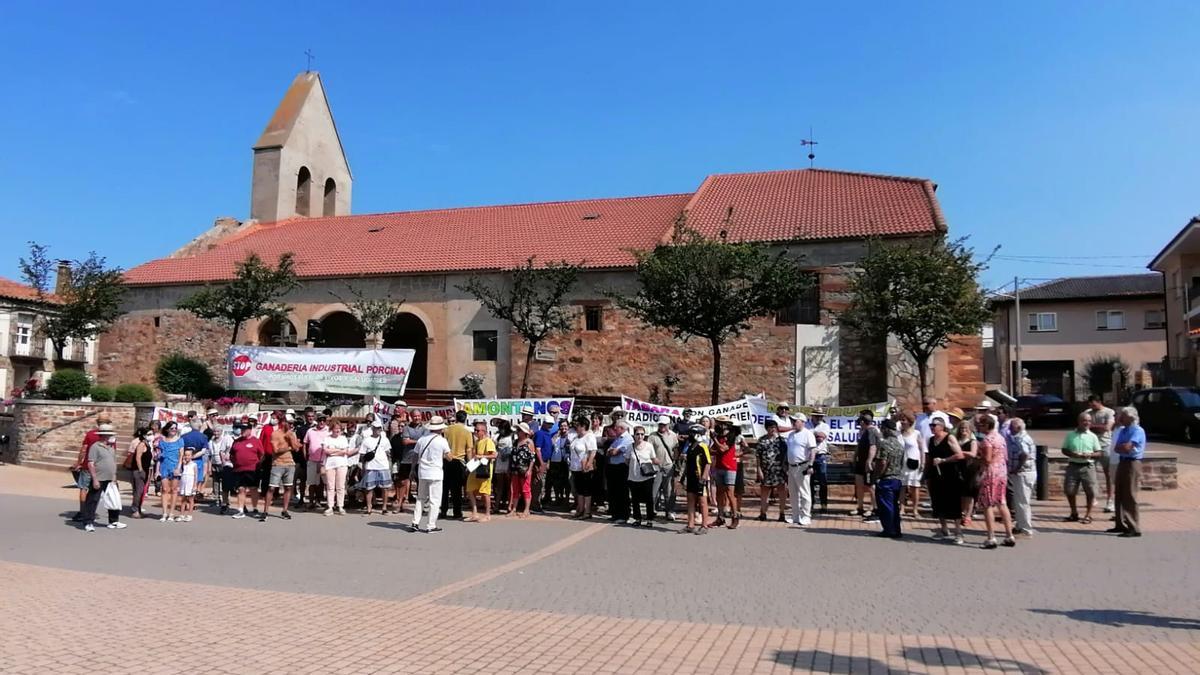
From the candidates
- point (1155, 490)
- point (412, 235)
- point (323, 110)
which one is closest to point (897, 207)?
point (1155, 490)

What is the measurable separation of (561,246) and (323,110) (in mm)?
18058

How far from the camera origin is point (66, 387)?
23391mm

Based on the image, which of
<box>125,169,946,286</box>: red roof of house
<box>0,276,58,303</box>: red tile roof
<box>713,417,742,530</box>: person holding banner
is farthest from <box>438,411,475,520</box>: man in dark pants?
<box>0,276,58,303</box>: red tile roof

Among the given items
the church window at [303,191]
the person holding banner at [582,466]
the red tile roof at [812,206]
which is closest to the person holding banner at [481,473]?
the person holding banner at [582,466]

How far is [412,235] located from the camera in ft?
108

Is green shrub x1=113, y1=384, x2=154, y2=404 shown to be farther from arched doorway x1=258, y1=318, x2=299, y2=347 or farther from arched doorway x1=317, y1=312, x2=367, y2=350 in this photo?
arched doorway x1=317, y1=312, x2=367, y2=350

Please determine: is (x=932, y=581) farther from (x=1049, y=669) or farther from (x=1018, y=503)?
(x=1018, y=503)

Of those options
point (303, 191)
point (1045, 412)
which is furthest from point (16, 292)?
point (1045, 412)

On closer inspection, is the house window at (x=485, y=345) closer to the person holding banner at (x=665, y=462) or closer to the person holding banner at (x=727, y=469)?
the person holding banner at (x=665, y=462)

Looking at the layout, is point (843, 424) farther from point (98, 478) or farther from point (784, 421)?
point (98, 478)

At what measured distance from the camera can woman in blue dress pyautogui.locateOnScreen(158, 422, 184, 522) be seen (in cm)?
1212

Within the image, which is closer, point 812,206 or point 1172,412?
point 1172,412

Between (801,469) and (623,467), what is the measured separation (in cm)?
258

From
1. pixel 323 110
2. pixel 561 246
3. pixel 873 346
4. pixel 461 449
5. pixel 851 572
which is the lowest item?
pixel 851 572
